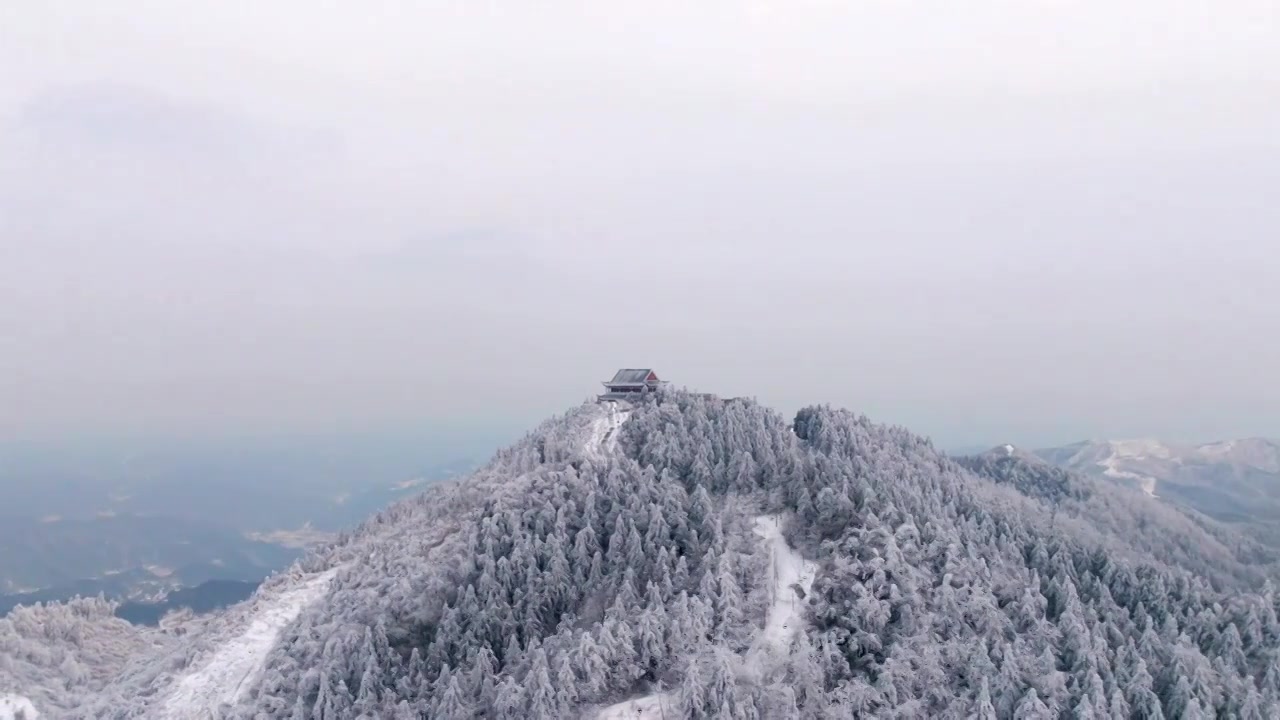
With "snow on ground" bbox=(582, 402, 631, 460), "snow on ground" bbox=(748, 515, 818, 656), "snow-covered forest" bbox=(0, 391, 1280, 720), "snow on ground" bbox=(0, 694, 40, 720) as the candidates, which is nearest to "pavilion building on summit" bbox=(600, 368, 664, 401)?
"snow on ground" bbox=(582, 402, 631, 460)

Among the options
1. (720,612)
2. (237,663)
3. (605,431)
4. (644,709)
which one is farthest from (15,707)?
(605,431)

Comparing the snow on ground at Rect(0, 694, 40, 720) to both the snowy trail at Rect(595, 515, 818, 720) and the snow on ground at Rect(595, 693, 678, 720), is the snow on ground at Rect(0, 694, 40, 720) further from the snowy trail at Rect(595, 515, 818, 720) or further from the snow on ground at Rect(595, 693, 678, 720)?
the snowy trail at Rect(595, 515, 818, 720)

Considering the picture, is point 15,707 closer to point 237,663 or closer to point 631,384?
point 237,663

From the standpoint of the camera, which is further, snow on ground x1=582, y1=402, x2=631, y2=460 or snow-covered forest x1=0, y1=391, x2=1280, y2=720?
snow on ground x1=582, y1=402, x2=631, y2=460

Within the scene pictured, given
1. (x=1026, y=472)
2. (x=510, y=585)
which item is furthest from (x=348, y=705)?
(x=1026, y=472)

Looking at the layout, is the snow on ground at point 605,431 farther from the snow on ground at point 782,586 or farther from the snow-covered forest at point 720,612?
the snow on ground at point 782,586

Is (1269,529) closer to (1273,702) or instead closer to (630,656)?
(1273,702)
